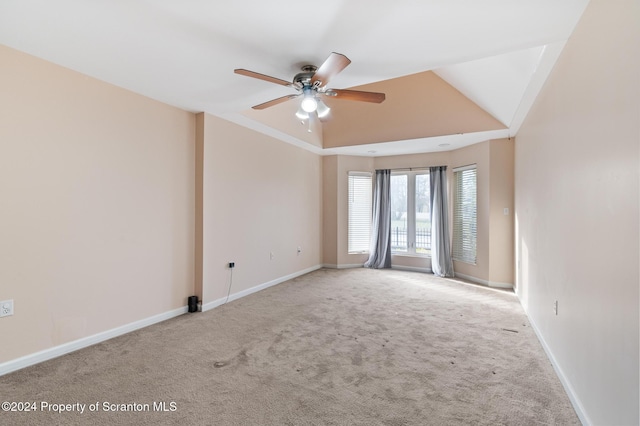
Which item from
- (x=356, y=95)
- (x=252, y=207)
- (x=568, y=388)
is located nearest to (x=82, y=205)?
(x=252, y=207)

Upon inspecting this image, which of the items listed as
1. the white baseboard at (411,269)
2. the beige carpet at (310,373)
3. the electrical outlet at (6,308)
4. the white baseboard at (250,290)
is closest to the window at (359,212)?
the white baseboard at (411,269)

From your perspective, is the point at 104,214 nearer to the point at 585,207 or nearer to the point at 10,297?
the point at 10,297

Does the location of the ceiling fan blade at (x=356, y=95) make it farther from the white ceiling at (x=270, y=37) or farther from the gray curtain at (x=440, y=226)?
the gray curtain at (x=440, y=226)

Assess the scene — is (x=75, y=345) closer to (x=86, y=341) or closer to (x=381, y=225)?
(x=86, y=341)

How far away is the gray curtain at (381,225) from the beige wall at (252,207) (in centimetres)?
133

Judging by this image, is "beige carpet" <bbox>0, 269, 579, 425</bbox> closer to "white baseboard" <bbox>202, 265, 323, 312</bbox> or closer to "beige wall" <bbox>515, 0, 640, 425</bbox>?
"white baseboard" <bbox>202, 265, 323, 312</bbox>

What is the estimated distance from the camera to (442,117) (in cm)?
473

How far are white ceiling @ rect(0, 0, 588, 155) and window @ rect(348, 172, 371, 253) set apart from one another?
3.68m

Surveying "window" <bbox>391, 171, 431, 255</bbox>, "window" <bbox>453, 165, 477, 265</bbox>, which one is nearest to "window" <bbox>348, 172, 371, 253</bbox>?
"window" <bbox>391, 171, 431, 255</bbox>

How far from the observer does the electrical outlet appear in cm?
238

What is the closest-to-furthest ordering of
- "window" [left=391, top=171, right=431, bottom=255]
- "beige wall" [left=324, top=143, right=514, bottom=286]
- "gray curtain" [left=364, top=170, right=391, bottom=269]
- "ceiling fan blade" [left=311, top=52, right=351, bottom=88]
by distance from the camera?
1. "ceiling fan blade" [left=311, top=52, right=351, bottom=88]
2. "beige wall" [left=324, top=143, right=514, bottom=286]
3. "window" [left=391, top=171, right=431, bottom=255]
4. "gray curtain" [left=364, top=170, right=391, bottom=269]

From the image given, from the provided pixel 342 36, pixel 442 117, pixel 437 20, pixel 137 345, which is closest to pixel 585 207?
pixel 437 20

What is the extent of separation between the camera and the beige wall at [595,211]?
137 centimetres

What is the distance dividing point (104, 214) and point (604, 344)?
13.1 feet
